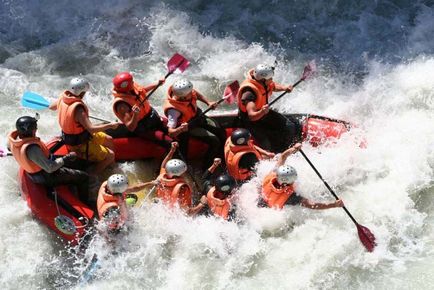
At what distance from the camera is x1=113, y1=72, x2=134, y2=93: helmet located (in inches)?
→ 236

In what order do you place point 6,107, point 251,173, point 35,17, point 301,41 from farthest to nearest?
point 35,17 < point 301,41 < point 6,107 < point 251,173

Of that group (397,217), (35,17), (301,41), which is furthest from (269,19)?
(397,217)

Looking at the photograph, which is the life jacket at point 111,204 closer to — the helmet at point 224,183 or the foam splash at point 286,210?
the foam splash at point 286,210

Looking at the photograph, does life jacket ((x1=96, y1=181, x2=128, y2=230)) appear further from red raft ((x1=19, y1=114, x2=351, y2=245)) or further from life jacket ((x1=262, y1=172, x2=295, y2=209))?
life jacket ((x1=262, y1=172, x2=295, y2=209))

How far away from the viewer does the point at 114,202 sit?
5320 mm

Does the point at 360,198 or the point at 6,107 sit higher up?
the point at 360,198

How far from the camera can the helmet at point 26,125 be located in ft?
16.9

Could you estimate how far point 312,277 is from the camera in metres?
5.49

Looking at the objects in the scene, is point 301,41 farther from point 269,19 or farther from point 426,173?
point 426,173

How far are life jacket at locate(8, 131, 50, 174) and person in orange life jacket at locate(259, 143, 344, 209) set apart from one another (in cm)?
222

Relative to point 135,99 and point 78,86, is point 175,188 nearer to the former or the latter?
point 135,99

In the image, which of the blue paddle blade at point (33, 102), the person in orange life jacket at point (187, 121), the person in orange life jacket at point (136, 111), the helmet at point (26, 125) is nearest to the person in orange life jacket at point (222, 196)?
the person in orange life jacket at point (187, 121)

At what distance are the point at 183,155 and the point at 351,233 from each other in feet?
6.78

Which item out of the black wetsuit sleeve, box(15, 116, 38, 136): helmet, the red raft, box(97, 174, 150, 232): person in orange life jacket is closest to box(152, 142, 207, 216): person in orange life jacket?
box(97, 174, 150, 232): person in orange life jacket
